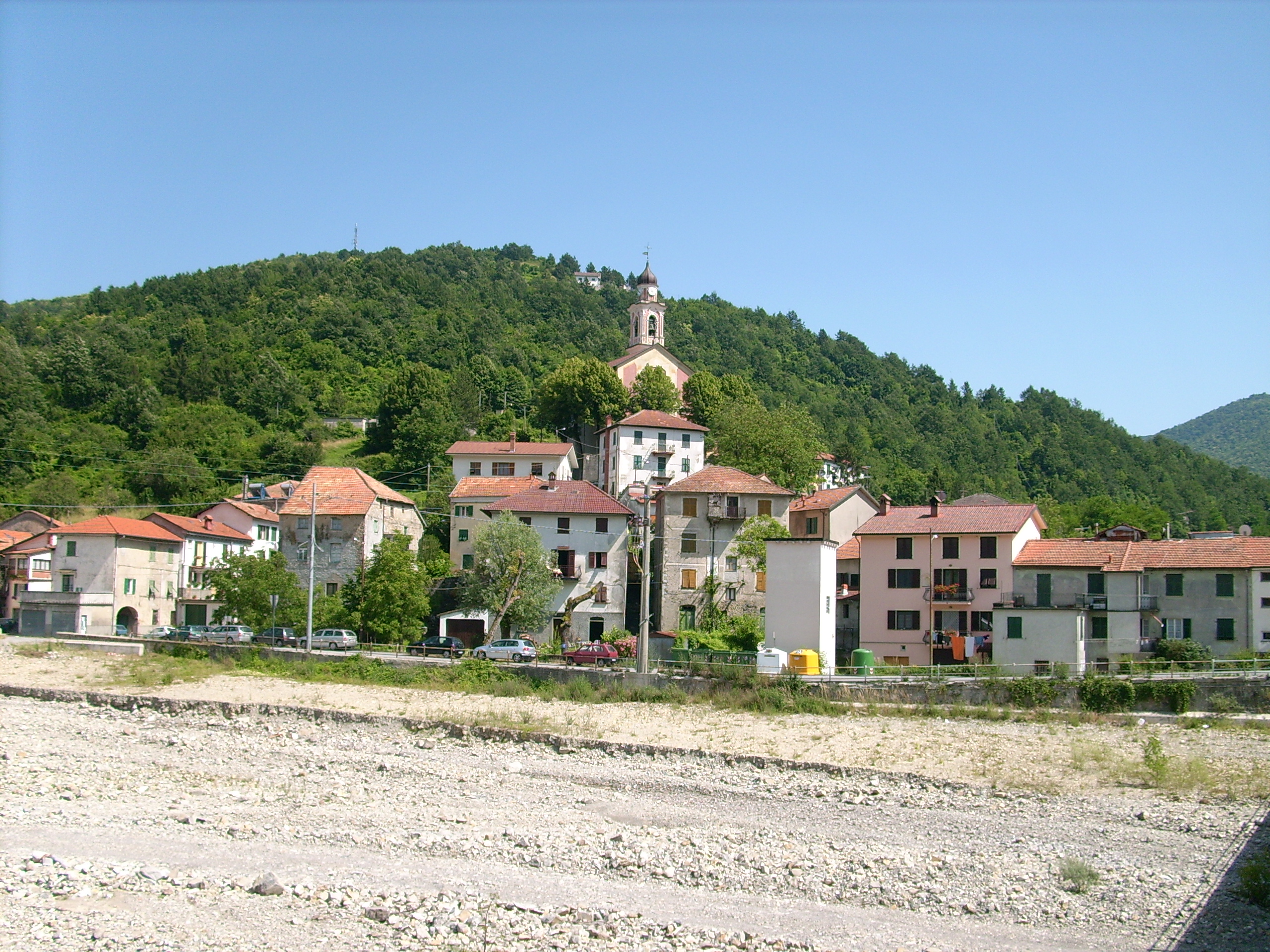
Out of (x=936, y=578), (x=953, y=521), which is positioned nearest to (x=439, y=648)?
(x=936, y=578)

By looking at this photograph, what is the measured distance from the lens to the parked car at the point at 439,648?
175 ft

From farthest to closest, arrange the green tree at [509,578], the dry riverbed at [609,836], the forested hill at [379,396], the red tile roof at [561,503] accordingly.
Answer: the forested hill at [379,396]
the red tile roof at [561,503]
the green tree at [509,578]
the dry riverbed at [609,836]

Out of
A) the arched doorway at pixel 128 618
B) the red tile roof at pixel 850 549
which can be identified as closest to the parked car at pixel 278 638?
the arched doorway at pixel 128 618

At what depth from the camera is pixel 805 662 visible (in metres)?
47.3

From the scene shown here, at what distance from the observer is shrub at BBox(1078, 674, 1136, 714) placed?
42.3 metres

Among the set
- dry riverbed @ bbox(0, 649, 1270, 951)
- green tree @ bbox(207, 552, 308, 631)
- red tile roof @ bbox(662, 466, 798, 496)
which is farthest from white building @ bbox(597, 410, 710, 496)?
dry riverbed @ bbox(0, 649, 1270, 951)

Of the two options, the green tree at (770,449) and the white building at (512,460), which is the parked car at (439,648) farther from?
the white building at (512,460)

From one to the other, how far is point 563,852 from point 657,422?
6361cm

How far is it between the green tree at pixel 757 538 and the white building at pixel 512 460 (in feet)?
93.7

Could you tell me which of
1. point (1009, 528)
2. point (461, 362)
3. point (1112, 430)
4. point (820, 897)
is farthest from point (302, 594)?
point (1112, 430)

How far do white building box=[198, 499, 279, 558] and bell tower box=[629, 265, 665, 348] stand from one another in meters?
46.2

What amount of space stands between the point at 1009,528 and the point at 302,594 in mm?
37783

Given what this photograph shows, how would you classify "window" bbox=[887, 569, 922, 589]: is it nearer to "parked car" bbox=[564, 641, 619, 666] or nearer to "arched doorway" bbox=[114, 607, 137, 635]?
"parked car" bbox=[564, 641, 619, 666]

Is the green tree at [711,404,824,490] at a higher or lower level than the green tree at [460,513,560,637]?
higher
